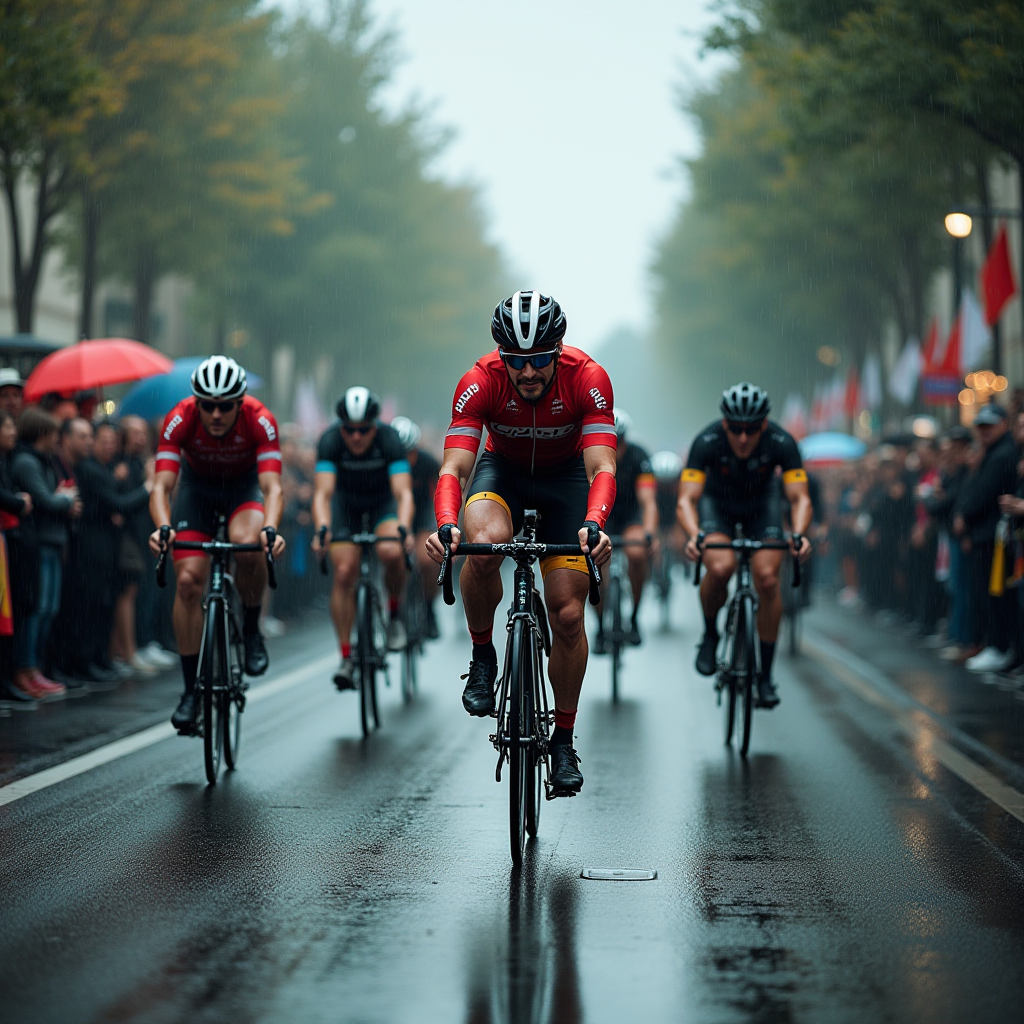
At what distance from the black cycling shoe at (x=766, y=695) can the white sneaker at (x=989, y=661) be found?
5.49 metres

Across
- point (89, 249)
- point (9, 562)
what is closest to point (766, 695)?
point (9, 562)

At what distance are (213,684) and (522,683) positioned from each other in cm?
245

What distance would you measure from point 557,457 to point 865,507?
56.4ft

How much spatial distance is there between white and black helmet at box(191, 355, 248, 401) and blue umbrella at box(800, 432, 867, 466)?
20.1 meters

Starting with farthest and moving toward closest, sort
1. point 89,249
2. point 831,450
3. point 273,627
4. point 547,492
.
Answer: point 831,450, point 89,249, point 273,627, point 547,492

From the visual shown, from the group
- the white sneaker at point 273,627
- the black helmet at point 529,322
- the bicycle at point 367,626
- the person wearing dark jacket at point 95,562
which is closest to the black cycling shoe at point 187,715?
the bicycle at point 367,626

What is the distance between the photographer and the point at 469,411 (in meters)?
6.98

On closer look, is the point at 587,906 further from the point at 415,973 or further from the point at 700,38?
the point at 700,38

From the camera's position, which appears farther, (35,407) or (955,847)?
(35,407)

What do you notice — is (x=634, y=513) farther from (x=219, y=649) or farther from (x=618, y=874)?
(x=618, y=874)

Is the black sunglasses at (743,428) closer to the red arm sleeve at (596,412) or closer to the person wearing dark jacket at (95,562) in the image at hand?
the red arm sleeve at (596,412)

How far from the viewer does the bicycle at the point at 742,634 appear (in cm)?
960

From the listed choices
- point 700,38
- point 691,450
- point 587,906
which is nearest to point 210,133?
point 700,38

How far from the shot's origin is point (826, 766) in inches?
364
